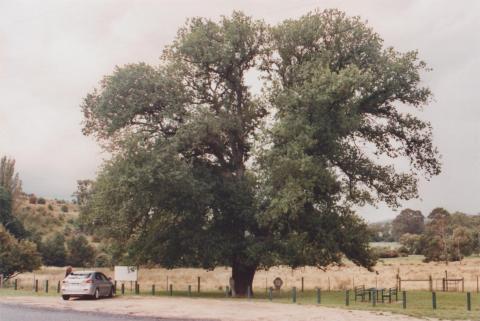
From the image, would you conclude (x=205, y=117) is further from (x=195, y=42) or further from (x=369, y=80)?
(x=369, y=80)

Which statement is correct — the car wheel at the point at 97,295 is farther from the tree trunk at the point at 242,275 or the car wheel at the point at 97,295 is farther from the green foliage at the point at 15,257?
the green foliage at the point at 15,257

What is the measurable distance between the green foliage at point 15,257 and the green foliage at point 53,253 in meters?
31.5

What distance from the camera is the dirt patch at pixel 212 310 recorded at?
70.1ft

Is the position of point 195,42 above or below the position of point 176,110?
above

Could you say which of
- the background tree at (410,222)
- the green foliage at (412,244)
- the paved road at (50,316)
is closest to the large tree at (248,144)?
the paved road at (50,316)

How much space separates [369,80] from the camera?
1245 inches

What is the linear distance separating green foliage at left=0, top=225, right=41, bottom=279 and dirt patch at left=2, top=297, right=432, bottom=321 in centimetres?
1826

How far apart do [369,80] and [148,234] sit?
53.7 ft

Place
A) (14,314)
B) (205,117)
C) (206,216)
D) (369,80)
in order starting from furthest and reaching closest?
1. (206,216)
2. (205,117)
3. (369,80)
4. (14,314)

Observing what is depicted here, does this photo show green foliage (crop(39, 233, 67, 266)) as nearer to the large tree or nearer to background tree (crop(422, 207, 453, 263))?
the large tree

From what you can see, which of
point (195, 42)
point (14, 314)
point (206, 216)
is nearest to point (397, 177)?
point (206, 216)

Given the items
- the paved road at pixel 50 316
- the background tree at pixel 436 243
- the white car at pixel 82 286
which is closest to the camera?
the paved road at pixel 50 316

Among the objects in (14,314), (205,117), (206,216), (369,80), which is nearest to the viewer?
(14,314)

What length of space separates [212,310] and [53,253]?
60.9m
